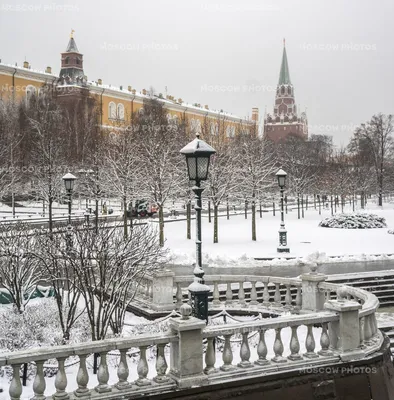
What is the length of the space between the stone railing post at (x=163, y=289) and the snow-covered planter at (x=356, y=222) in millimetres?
22371

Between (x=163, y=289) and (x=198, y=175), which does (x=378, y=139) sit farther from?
(x=198, y=175)

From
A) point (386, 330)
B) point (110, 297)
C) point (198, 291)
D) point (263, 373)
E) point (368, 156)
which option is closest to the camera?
point (263, 373)

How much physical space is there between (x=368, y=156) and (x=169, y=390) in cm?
6179

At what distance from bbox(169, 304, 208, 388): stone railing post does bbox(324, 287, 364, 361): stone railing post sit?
7.48 ft

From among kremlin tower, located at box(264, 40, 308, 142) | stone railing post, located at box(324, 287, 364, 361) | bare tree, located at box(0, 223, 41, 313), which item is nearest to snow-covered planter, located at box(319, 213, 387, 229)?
bare tree, located at box(0, 223, 41, 313)

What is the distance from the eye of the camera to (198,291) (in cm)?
921

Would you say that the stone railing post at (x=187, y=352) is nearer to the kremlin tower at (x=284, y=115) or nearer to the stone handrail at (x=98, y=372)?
the stone handrail at (x=98, y=372)

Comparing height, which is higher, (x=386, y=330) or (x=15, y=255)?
(x=15, y=255)

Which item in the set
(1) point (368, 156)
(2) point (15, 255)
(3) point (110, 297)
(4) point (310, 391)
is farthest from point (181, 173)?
(1) point (368, 156)

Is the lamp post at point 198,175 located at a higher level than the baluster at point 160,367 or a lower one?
higher

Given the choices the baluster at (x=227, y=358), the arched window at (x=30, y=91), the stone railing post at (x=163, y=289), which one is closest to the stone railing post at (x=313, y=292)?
the stone railing post at (x=163, y=289)

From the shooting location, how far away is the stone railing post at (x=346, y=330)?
816 cm

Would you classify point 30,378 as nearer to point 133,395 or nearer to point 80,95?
point 133,395

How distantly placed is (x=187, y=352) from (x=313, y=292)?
220 inches
